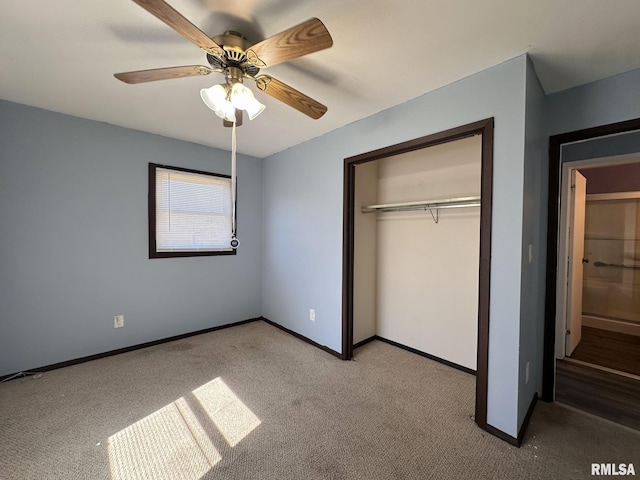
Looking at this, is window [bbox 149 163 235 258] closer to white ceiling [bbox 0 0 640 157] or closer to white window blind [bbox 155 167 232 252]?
white window blind [bbox 155 167 232 252]

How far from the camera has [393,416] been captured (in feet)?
6.15

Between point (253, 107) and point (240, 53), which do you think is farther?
point (253, 107)

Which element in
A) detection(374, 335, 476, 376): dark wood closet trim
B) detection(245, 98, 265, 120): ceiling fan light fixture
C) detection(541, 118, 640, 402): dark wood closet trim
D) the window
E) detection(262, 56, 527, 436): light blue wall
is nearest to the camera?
detection(245, 98, 265, 120): ceiling fan light fixture

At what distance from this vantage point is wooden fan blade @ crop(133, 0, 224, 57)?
37.4 inches

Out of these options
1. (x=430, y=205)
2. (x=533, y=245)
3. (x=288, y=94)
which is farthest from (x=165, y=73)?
(x=533, y=245)

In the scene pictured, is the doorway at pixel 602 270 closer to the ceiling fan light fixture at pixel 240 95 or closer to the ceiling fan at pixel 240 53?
the ceiling fan at pixel 240 53

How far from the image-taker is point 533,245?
1.86 meters

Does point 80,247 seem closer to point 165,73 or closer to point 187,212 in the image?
point 187,212

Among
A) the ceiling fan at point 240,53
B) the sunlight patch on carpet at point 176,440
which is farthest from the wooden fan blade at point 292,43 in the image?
the sunlight patch on carpet at point 176,440

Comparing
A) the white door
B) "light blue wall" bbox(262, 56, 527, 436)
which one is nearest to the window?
"light blue wall" bbox(262, 56, 527, 436)

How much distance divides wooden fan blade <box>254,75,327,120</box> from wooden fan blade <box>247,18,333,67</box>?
0.13 metres

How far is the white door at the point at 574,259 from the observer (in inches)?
109

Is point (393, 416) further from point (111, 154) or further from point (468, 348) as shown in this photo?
point (111, 154)

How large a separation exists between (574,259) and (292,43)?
3.52m
